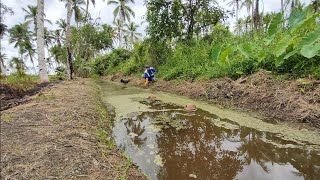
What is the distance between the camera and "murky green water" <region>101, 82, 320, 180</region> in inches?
107

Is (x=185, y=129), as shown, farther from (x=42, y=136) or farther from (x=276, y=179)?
(x=42, y=136)

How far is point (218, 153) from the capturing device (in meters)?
3.23

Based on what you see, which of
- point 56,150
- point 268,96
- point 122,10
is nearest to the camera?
point 56,150

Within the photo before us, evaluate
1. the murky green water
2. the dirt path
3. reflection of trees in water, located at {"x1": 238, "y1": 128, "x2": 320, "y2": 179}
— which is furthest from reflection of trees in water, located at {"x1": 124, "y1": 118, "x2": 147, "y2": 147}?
reflection of trees in water, located at {"x1": 238, "y1": 128, "x2": 320, "y2": 179}

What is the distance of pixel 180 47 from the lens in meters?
12.2

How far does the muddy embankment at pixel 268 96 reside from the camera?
440 centimetres

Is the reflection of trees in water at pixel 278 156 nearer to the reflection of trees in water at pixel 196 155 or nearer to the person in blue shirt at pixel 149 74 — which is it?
the reflection of trees in water at pixel 196 155

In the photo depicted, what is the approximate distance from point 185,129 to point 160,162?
139 centimetres

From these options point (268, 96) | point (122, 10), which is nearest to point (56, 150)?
point (268, 96)

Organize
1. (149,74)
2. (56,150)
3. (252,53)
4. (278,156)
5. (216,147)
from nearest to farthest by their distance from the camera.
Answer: (56,150) < (278,156) < (216,147) < (252,53) < (149,74)

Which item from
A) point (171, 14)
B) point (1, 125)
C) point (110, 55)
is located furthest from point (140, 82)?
point (110, 55)

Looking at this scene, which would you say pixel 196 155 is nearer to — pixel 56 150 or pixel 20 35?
pixel 56 150

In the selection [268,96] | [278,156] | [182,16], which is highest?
[182,16]

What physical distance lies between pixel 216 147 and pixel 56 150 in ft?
6.60
